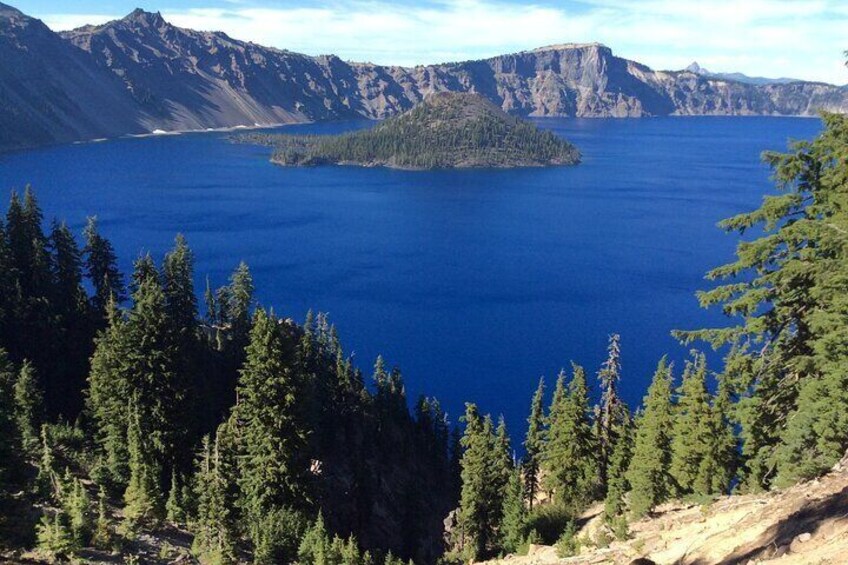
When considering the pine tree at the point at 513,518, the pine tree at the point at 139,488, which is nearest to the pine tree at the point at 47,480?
the pine tree at the point at 139,488

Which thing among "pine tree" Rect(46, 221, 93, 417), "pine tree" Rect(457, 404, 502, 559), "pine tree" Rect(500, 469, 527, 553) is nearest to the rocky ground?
"pine tree" Rect(500, 469, 527, 553)

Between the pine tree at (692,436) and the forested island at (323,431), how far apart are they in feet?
0.36

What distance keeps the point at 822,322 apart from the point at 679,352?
9293cm

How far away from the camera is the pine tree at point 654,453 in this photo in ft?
125

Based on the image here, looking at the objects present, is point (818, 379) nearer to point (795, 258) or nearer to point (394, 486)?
point (795, 258)

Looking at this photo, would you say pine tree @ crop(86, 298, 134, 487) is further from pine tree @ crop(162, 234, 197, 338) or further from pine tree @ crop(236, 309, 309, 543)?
pine tree @ crop(162, 234, 197, 338)

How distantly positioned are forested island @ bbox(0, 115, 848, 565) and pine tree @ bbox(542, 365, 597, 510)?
0.50 feet

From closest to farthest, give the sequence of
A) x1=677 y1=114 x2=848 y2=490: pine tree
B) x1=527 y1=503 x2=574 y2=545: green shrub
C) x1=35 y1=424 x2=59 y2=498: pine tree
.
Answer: x1=677 y1=114 x2=848 y2=490: pine tree
x1=35 y1=424 x2=59 y2=498: pine tree
x1=527 y1=503 x2=574 y2=545: green shrub

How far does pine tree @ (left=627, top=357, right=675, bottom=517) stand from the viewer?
1499 inches

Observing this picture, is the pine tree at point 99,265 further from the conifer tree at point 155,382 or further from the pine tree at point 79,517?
the pine tree at point 79,517

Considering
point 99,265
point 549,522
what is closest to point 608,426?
point 549,522

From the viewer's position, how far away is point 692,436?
37.9 metres

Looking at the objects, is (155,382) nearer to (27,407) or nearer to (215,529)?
(27,407)

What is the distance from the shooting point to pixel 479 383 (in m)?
102
